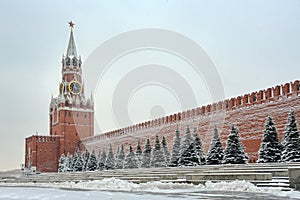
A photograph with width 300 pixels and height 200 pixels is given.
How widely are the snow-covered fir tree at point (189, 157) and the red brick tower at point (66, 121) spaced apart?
28.0 meters

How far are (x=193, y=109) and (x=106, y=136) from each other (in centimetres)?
1524

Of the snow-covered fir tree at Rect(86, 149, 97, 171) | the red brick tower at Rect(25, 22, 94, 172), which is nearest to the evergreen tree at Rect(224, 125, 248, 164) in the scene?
the snow-covered fir tree at Rect(86, 149, 97, 171)

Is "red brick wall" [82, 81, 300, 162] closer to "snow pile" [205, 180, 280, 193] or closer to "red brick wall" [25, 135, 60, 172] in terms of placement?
"snow pile" [205, 180, 280, 193]

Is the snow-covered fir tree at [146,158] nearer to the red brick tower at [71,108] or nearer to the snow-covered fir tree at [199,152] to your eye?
the snow-covered fir tree at [199,152]

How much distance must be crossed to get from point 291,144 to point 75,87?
39774 millimetres

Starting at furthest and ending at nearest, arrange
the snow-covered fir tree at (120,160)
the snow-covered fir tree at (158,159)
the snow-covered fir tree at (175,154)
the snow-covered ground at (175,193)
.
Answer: the snow-covered fir tree at (120,160) < the snow-covered fir tree at (158,159) < the snow-covered fir tree at (175,154) < the snow-covered ground at (175,193)

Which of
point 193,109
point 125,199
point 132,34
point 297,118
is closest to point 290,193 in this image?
point 125,199

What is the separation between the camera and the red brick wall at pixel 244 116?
1791 cm

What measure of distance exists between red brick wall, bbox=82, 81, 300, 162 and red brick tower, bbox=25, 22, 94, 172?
19436 mm

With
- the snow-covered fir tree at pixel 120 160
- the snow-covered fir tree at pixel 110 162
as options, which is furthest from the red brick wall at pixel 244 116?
the snow-covered fir tree at pixel 110 162

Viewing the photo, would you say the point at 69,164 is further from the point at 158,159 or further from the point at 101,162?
the point at 158,159

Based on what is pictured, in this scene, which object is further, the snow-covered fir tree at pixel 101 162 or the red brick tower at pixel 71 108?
the red brick tower at pixel 71 108

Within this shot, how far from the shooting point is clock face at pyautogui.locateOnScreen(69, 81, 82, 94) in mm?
51094

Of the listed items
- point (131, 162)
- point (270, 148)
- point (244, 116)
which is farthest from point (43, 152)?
point (270, 148)
